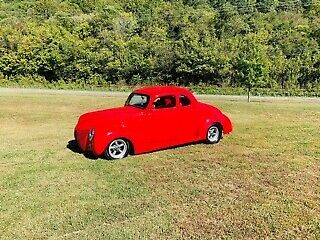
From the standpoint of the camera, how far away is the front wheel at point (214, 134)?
32.4 feet

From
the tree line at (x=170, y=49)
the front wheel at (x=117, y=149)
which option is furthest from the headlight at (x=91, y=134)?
the tree line at (x=170, y=49)

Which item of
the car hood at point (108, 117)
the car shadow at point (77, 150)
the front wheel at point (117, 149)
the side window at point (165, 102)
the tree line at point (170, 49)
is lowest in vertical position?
the car shadow at point (77, 150)

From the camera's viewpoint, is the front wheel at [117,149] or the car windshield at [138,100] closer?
the front wheel at [117,149]

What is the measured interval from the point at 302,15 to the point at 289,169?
39467 millimetres

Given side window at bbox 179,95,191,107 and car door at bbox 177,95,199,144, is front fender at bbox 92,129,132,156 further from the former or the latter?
side window at bbox 179,95,191,107

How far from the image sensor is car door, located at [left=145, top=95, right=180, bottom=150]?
8.84 metres

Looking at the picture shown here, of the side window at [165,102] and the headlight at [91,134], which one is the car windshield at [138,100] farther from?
the headlight at [91,134]

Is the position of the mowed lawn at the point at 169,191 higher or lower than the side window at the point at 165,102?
lower

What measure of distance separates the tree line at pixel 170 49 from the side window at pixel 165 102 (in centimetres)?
1298

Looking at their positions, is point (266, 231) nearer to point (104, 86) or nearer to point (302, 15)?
point (104, 86)

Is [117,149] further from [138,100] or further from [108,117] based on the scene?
[138,100]

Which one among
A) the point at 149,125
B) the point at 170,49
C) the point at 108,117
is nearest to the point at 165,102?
the point at 149,125

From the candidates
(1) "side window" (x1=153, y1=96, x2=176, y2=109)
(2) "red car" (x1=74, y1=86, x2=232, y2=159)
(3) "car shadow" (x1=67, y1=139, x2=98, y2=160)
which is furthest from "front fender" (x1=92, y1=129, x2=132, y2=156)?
(1) "side window" (x1=153, y1=96, x2=176, y2=109)

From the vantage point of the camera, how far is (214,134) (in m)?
9.97
